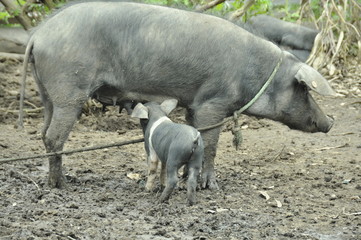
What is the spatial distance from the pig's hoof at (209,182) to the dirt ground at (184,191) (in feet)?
0.31

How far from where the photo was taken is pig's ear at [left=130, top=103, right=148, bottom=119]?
613 cm

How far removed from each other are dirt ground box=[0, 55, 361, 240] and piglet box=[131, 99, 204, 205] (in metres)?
0.22

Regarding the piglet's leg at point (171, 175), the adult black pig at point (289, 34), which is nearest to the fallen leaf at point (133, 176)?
the piglet's leg at point (171, 175)

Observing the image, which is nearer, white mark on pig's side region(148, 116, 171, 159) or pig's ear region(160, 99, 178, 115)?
white mark on pig's side region(148, 116, 171, 159)

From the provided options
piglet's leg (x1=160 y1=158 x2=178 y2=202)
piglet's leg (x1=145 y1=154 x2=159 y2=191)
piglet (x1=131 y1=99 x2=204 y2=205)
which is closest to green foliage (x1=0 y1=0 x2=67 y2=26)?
piglet (x1=131 y1=99 x2=204 y2=205)

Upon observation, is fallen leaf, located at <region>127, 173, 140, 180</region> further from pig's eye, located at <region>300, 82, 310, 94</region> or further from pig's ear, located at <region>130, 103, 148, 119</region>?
pig's eye, located at <region>300, 82, 310, 94</region>

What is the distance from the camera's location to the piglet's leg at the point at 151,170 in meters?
6.18

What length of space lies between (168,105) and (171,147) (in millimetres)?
735

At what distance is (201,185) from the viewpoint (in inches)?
262

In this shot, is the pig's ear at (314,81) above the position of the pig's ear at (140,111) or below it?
above

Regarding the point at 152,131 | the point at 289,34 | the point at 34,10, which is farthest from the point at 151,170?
the point at 289,34

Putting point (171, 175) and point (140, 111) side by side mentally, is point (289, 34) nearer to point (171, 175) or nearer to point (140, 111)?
point (140, 111)

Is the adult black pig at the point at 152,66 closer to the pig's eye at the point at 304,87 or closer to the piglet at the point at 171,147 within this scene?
the pig's eye at the point at 304,87

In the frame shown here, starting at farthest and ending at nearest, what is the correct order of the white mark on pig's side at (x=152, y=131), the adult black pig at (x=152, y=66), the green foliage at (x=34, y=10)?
the green foliage at (x=34, y=10) → the adult black pig at (x=152, y=66) → the white mark on pig's side at (x=152, y=131)
